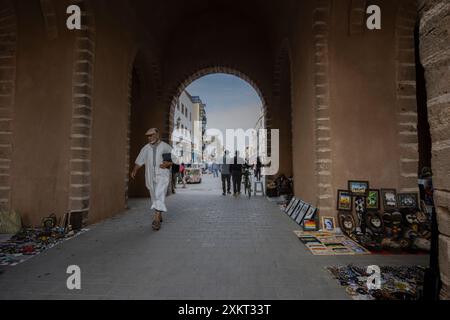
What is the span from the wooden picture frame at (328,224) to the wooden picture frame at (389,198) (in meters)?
0.88

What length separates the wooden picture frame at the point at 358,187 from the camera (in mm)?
4309

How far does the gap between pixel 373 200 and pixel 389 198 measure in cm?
26

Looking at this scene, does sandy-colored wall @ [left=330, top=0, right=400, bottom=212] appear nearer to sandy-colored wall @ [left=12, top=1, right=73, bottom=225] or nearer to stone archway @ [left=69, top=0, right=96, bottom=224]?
stone archway @ [left=69, top=0, right=96, bottom=224]

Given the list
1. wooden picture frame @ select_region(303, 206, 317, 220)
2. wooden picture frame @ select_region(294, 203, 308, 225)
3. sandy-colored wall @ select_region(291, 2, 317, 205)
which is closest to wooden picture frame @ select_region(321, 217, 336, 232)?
wooden picture frame @ select_region(303, 206, 317, 220)

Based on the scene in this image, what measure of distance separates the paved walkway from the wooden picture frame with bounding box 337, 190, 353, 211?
2.90 feet

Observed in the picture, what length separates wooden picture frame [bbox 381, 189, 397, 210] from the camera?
418 cm

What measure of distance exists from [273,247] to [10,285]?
299 cm

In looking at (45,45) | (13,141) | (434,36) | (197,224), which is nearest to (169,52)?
(45,45)

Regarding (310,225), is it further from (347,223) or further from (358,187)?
(358,187)

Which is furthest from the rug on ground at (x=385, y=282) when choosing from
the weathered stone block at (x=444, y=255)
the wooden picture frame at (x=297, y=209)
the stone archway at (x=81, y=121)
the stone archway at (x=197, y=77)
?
the stone archway at (x=197, y=77)

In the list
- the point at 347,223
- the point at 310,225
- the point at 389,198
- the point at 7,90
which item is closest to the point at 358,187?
the point at 389,198

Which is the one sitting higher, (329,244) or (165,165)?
(165,165)

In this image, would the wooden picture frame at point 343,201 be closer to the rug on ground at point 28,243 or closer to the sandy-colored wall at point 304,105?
the sandy-colored wall at point 304,105

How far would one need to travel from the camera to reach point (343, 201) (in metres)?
4.36
